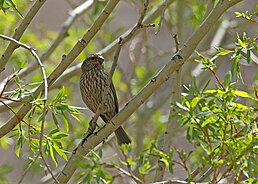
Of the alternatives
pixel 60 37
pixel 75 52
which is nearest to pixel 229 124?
pixel 75 52

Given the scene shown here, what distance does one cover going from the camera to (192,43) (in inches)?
120

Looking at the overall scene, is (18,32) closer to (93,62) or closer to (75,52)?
(75,52)

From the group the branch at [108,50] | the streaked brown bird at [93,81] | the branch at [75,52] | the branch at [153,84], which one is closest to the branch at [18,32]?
the branch at [75,52]

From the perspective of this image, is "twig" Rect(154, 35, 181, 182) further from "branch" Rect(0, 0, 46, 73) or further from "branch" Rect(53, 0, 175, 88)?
"branch" Rect(53, 0, 175, 88)

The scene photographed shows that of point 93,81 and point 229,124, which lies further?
point 93,81

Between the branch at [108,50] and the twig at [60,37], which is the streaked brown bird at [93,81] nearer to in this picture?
the branch at [108,50]

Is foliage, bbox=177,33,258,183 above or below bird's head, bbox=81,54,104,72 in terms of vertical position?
below

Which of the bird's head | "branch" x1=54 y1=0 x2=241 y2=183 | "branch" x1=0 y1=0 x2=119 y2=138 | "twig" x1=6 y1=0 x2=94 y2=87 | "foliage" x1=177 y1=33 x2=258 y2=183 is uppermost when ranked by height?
"twig" x1=6 y1=0 x2=94 y2=87

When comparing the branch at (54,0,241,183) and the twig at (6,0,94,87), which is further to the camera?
the twig at (6,0,94,87)

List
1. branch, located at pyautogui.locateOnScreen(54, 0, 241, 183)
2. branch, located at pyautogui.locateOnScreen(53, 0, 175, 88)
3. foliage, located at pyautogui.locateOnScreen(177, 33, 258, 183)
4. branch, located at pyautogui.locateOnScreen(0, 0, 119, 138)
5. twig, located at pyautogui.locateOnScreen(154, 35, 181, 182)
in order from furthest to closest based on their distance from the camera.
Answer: branch, located at pyautogui.locateOnScreen(53, 0, 175, 88) < twig, located at pyautogui.locateOnScreen(154, 35, 181, 182) < branch, located at pyautogui.locateOnScreen(0, 0, 119, 138) < branch, located at pyautogui.locateOnScreen(54, 0, 241, 183) < foliage, located at pyautogui.locateOnScreen(177, 33, 258, 183)

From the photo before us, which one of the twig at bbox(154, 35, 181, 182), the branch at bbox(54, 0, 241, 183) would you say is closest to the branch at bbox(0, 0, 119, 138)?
the branch at bbox(54, 0, 241, 183)

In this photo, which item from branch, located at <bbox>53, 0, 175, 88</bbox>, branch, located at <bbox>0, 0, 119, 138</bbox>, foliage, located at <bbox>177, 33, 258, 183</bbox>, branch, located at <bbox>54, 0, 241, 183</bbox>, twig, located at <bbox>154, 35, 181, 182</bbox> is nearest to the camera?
foliage, located at <bbox>177, 33, 258, 183</bbox>

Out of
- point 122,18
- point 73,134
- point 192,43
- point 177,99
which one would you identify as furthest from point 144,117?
point 122,18

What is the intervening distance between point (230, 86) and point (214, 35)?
2765 mm
